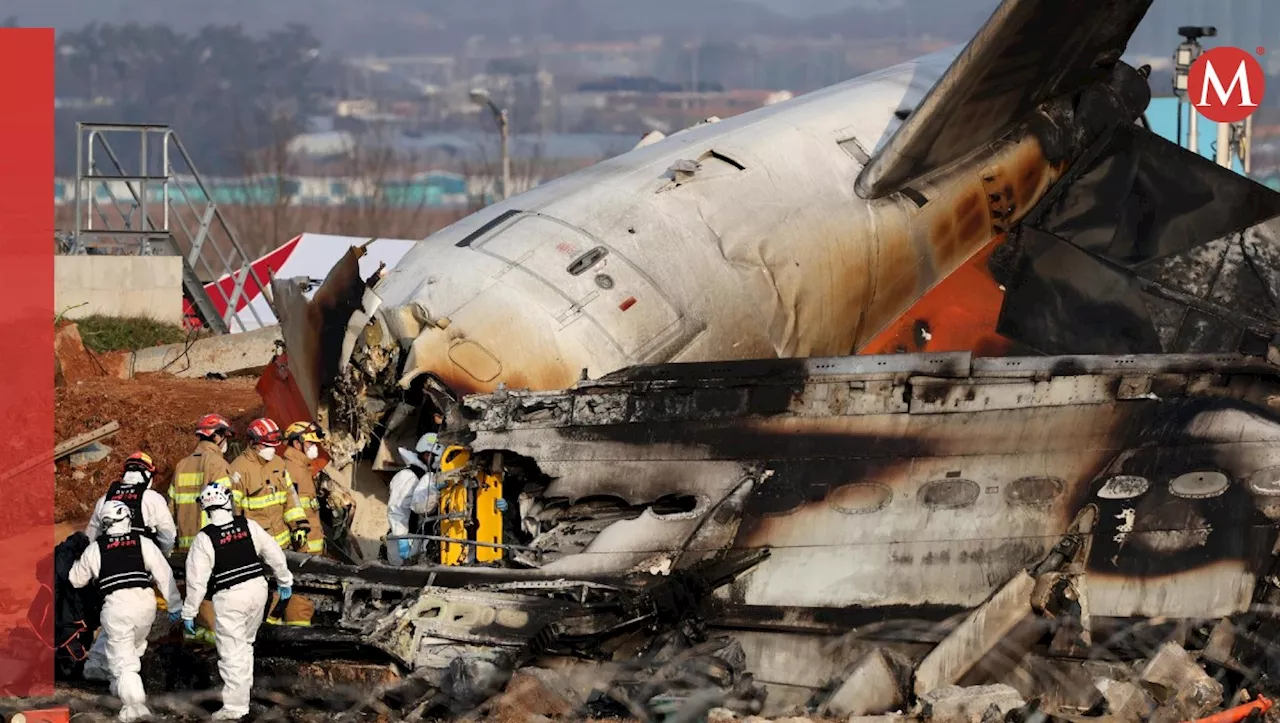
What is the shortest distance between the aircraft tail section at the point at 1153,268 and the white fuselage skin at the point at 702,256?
2.34 feet

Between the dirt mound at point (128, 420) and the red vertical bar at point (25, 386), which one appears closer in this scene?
the red vertical bar at point (25, 386)

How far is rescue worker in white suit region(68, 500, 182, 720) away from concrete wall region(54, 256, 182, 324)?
18004 mm

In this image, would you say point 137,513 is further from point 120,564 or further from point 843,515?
point 843,515

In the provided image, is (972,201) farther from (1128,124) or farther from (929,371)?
(929,371)

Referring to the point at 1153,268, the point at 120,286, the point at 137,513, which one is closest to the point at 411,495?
the point at 137,513

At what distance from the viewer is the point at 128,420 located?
22.2 m

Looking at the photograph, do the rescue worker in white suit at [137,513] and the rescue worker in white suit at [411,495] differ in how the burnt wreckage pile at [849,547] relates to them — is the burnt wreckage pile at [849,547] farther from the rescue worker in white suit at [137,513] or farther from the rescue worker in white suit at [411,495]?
the rescue worker in white suit at [137,513]

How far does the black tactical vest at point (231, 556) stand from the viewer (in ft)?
39.6

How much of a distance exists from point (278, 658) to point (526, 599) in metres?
1.92

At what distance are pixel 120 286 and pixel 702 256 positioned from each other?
704 inches

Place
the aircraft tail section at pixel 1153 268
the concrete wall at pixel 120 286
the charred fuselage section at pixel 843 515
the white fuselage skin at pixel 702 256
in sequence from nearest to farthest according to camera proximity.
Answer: the charred fuselage section at pixel 843 515 < the white fuselage skin at pixel 702 256 < the aircraft tail section at pixel 1153 268 < the concrete wall at pixel 120 286

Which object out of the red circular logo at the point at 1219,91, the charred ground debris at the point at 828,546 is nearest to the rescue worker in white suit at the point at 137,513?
the charred ground debris at the point at 828,546

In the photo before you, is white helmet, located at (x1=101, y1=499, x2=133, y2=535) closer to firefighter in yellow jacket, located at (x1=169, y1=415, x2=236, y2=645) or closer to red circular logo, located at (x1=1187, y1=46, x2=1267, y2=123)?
firefighter in yellow jacket, located at (x1=169, y1=415, x2=236, y2=645)

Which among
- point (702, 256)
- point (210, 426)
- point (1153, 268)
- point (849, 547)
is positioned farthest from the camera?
point (1153, 268)
